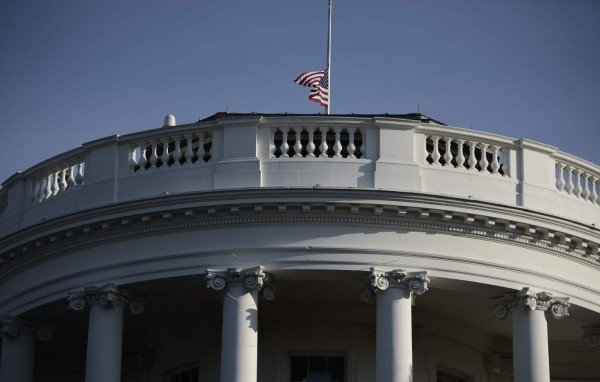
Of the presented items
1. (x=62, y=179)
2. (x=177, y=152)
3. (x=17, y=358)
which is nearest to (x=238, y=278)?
(x=177, y=152)

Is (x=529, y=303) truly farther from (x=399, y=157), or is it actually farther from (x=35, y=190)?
(x=35, y=190)

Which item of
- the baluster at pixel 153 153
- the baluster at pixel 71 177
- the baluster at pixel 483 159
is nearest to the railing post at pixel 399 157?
the baluster at pixel 483 159

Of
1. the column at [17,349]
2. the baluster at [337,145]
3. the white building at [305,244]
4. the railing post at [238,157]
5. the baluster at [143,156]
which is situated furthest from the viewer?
the column at [17,349]

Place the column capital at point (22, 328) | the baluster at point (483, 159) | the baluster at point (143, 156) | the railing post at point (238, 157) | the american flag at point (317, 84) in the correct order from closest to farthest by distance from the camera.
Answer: the railing post at point (238, 157), the baluster at point (483, 159), the baluster at point (143, 156), the column capital at point (22, 328), the american flag at point (317, 84)

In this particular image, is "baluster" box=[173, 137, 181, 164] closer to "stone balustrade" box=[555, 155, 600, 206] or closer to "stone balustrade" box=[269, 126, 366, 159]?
"stone balustrade" box=[269, 126, 366, 159]

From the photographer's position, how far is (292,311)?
38188 mm

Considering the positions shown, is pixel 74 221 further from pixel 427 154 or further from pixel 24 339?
pixel 427 154

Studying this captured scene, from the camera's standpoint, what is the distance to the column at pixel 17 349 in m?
37.8

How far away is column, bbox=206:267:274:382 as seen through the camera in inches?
1346

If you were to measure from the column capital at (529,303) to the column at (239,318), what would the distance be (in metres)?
4.82

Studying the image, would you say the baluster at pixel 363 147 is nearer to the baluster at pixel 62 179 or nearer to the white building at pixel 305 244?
the white building at pixel 305 244

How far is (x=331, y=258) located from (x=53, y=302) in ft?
20.8

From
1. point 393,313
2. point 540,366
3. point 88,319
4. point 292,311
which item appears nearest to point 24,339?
point 88,319

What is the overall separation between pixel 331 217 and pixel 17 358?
8003 millimetres
